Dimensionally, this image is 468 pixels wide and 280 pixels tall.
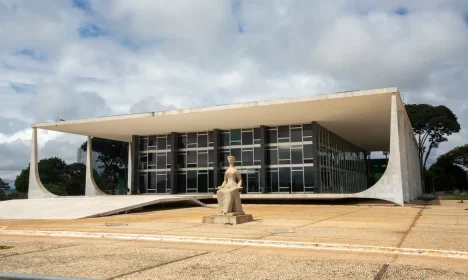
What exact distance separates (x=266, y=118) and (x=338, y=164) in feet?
41.1

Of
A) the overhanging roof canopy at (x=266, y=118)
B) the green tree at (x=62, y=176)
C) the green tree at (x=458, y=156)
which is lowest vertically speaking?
the green tree at (x=62, y=176)

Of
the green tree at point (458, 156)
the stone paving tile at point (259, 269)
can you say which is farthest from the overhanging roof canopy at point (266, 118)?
the green tree at point (458, 156)

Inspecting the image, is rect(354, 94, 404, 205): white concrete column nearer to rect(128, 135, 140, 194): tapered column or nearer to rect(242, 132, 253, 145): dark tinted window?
rect(242, 132, 253, 145): dark tinted window

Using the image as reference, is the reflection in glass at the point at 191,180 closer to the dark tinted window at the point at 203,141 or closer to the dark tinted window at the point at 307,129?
the dark tinted window at the point at 203,141

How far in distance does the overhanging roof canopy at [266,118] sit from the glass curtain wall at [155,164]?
1.28 m

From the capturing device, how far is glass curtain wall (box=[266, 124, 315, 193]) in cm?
3359

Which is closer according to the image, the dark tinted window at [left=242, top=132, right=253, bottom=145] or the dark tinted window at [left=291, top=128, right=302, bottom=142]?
the dark tinted window at [left=291, top=128, right=302, bottom=142]

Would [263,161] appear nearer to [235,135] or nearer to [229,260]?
[235,135]

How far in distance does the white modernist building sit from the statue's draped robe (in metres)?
12.5

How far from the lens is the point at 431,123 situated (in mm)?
59500

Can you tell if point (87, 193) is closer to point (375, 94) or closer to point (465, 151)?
point (375, 94)

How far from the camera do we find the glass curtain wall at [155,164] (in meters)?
39.0

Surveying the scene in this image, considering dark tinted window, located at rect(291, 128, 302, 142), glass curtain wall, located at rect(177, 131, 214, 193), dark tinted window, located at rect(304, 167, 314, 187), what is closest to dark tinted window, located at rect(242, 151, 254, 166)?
glass curtain wall, located at rect(177, 131, 214, 193)

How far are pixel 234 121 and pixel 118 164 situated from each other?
3363cm
